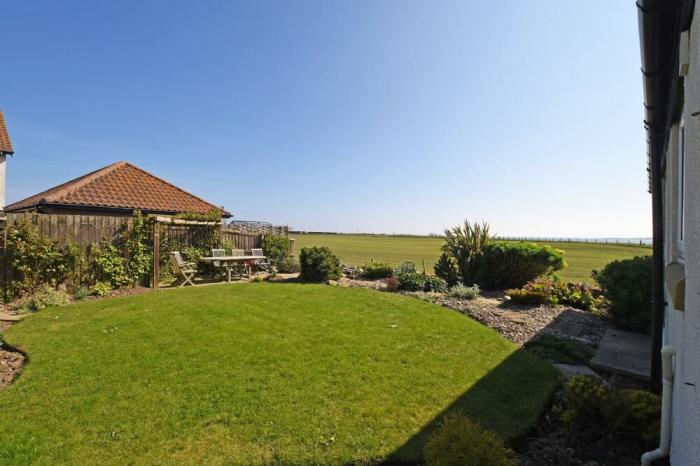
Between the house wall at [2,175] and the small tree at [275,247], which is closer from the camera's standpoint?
the house wall at [2,175]

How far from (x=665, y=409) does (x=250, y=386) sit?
3813mm

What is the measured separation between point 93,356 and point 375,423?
4131mm

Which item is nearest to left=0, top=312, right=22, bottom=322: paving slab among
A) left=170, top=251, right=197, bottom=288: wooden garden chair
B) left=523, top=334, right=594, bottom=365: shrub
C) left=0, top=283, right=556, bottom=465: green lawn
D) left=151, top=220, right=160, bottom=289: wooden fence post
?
left=0, top=283, right=556, bottom=465: green lawn

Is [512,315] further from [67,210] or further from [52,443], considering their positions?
[67,210]

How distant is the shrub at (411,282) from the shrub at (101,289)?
8.20 metres

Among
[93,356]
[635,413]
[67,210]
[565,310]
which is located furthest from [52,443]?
[67,210]

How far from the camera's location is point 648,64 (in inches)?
99.3

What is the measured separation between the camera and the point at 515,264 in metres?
10.2

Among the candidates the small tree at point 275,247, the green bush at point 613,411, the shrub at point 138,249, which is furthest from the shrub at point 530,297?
the shrub at point 138,249

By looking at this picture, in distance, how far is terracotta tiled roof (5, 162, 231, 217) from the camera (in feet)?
39.2

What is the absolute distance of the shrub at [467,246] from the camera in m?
10.7

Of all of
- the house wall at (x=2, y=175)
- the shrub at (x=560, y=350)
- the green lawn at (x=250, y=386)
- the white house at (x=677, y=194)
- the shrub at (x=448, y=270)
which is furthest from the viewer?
the house wall at (x=2, y=175)

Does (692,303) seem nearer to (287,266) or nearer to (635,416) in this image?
(635,416)

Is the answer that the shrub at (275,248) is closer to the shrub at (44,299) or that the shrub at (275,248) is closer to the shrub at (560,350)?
the shrub at (44,299)
